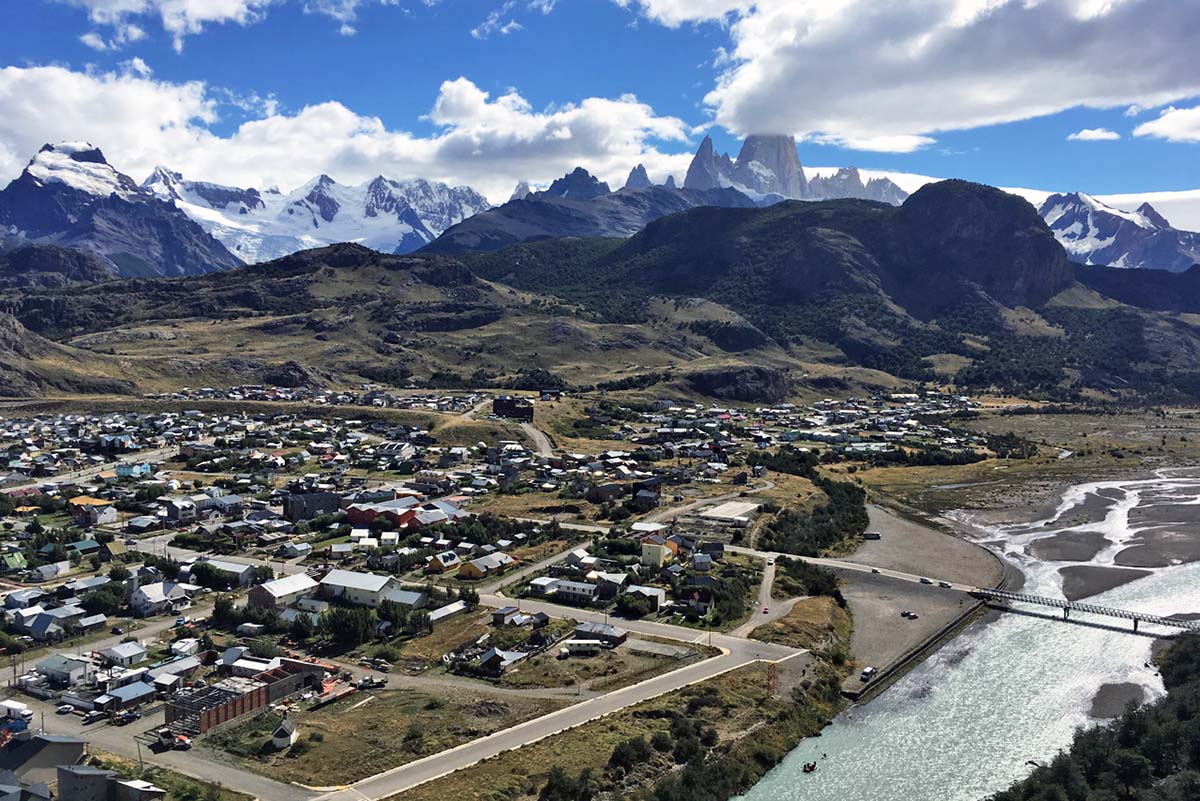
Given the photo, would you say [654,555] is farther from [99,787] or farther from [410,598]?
[99,787]

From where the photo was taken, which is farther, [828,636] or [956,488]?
[956,488]

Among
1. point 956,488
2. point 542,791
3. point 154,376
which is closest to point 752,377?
point 956,488

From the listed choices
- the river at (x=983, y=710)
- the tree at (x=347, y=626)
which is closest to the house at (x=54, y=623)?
the tree at (x=347, y=626)

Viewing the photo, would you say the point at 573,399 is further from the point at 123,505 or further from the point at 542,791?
the point at 542,791

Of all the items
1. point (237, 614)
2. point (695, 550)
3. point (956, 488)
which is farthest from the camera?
point (956, 488)

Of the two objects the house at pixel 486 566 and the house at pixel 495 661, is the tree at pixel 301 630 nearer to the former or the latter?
the house at pixel 495 661

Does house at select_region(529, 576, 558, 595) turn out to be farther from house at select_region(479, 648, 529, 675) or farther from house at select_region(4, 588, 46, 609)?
house at select_region(4, 588, 46, 609)

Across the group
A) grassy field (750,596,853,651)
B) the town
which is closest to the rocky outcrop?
the town
